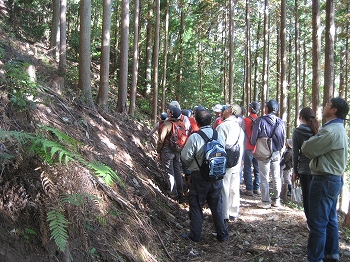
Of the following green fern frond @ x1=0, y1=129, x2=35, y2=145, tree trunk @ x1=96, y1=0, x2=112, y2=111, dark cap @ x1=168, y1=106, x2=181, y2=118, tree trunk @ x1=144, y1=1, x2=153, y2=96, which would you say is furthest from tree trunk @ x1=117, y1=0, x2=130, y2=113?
green fern frond @ x1=0, y1=129, x2=35, y2=145

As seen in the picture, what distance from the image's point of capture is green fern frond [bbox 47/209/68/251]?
2806 millimetres

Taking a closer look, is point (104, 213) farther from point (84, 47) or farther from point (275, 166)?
point (84, 47)

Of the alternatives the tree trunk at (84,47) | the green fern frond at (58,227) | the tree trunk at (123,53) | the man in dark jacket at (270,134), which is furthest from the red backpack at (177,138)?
the tree trunk at (123,53)

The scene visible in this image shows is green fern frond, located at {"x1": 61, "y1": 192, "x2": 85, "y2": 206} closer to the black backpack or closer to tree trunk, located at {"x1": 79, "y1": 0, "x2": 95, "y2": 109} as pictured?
the black backpack

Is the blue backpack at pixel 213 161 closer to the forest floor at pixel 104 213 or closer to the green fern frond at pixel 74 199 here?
the forest floor at pixel 104 213

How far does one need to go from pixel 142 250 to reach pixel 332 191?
2668 millimetres

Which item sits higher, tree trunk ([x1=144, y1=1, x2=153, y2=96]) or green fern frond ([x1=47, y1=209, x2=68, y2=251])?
tree trunk ([x1=144, y1=1, x2=153, y2=96])

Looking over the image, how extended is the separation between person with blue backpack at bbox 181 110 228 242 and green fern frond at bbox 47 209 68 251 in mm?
2694

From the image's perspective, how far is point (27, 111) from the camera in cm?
446

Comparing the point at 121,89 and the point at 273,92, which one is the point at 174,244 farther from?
the point at 273,92

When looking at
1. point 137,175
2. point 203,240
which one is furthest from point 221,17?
point 203,240

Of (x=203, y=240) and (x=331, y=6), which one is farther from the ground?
(x=331, y=6)

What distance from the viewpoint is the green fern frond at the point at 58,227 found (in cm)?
281

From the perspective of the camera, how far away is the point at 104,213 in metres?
4.24
